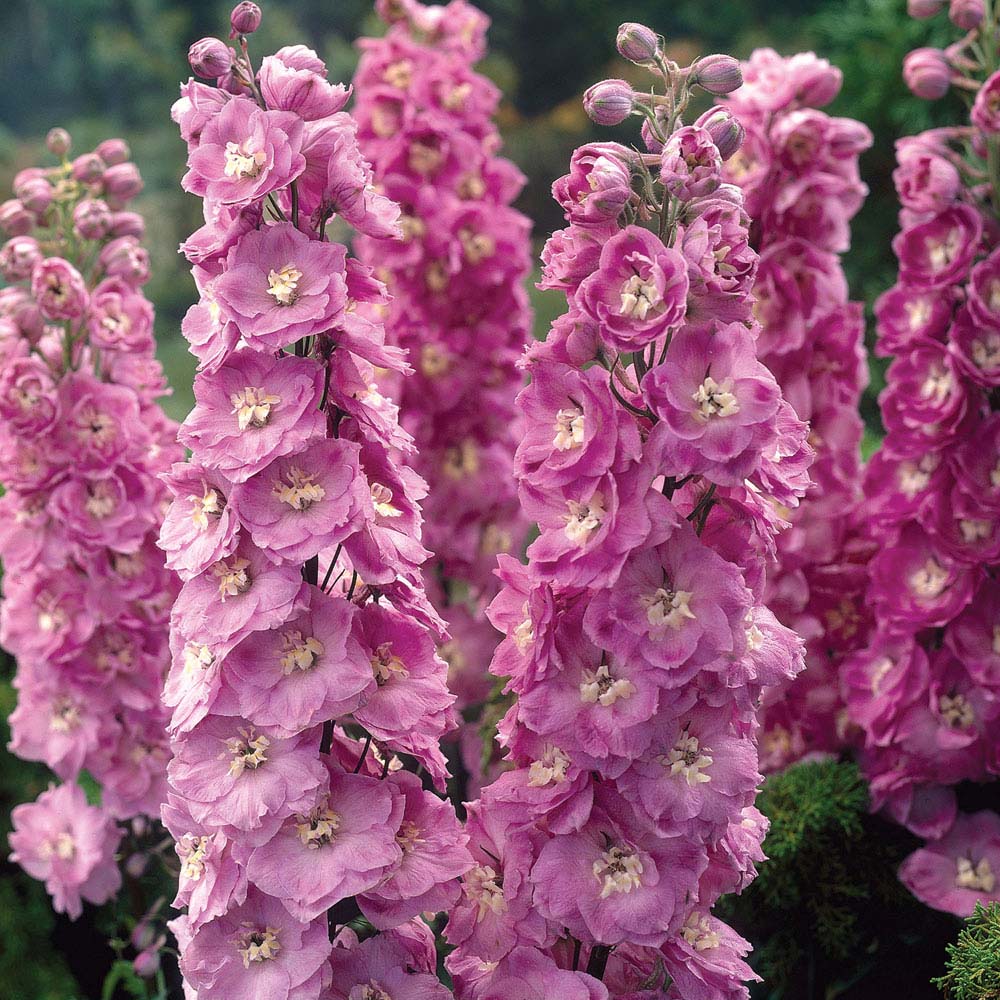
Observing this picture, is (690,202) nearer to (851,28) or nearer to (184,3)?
(851,28)

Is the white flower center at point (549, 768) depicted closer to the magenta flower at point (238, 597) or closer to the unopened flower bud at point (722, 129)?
the magenta flower at point (238, 597)

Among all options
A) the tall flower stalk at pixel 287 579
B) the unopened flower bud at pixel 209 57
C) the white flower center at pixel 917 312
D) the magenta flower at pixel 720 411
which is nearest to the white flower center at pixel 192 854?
the tall flower stalk at pixel 287 579

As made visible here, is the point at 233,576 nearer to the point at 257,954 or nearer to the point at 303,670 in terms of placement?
the point at 303,670

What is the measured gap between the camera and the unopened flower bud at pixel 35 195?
1.69 meters

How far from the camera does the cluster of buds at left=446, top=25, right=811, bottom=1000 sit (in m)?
0.99

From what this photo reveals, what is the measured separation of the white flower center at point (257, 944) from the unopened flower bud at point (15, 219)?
1033mm

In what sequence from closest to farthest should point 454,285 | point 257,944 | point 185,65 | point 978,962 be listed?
1. point 257,944
2. point 978,962
3. point 454,285
4. point 185,65

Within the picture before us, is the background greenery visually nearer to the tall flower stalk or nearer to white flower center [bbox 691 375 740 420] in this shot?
the tall flower stalk

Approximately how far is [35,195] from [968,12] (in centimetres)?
125

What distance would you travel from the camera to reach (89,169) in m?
1.74

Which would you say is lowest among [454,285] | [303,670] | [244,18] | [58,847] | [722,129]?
[58,847]

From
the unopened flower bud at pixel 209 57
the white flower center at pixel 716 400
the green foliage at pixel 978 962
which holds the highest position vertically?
the unopened flower bud at pixel 209 57

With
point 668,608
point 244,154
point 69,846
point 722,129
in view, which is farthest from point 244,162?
point 69,846

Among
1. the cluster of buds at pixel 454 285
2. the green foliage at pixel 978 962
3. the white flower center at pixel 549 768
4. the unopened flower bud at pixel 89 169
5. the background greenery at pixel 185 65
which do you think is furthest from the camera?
the background greenery at pixel 185 65
